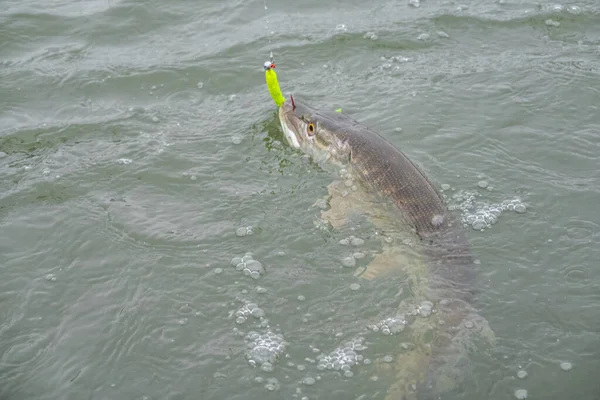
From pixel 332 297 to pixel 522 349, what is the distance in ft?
4.53

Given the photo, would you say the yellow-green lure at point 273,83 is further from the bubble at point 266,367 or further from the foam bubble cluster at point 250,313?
the bubble at point 266,367

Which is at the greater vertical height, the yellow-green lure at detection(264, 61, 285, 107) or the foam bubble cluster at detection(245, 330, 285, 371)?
the yellow-green lure at detection(264, 61, 285, 107)

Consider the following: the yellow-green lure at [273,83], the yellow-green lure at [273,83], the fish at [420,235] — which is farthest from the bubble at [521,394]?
the yellow-green lure at [273,83]

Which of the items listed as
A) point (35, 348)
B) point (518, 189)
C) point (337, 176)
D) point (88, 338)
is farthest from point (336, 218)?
point (35, 348)

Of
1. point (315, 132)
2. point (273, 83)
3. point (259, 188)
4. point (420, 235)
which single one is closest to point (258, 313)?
point (420, 235)

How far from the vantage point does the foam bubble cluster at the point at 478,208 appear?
5359 millimetres

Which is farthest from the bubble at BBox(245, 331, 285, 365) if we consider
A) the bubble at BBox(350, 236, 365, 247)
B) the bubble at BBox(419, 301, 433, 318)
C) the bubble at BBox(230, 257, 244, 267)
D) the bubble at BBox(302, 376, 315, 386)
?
the bubble at BBox(350, 236, 365, 247)

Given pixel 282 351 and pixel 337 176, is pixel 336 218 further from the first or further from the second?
pixel 282 351

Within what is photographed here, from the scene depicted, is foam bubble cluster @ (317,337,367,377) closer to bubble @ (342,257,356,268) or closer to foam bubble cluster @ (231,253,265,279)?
bubble @ (342,257,356,268)

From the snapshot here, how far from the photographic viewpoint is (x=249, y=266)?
5.04 m

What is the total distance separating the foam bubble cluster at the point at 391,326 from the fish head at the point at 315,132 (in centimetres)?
175

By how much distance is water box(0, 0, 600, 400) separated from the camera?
14.2 ft

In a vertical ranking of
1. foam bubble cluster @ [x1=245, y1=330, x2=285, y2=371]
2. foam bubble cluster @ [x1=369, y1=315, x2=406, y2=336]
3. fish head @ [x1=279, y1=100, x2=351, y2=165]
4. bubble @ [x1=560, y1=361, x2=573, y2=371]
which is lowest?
bubble @ [x1=560, y1=361, x2=573, y2=371]

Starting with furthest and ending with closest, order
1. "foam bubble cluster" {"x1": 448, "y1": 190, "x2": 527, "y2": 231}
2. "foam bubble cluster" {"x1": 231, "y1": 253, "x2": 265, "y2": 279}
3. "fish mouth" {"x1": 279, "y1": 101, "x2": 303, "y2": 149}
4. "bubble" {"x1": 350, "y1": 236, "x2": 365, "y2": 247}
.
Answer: "fish mouth" {"x1": 279, "y1": 101, "x2": 303, "y2": 149} → "foam bubble cluster" {"x1": 448, "y1": 190, "x2": 527, "y2": 231} → "bubble" {"x1": 350, "y1": 236, "x2": 365, "y2": 247} → "foam bubble cluster" {"x1": 231, "y1": 253, "x2": 265, "y2": 279}
